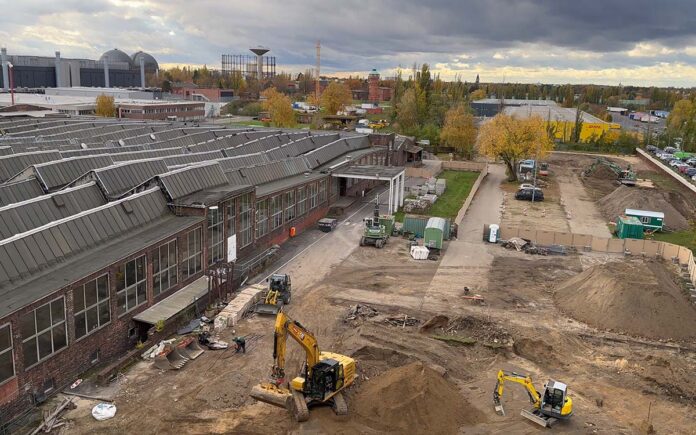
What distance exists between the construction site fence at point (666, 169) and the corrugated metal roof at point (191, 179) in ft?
197

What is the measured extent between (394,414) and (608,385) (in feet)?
33.8

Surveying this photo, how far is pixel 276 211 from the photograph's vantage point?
4328 cm

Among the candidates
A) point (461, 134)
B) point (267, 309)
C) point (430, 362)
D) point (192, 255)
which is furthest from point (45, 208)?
point (461, 134)

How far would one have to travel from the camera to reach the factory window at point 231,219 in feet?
117

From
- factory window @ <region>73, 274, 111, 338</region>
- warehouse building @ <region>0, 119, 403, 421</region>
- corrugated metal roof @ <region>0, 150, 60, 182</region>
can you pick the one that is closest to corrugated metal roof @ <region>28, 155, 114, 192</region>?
warehouse building @ <region>0, 119, 403, 421</region>

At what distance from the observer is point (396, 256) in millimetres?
41562

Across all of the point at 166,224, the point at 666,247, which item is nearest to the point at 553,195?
the point at 666,247

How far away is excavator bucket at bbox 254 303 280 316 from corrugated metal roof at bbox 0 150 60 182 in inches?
859

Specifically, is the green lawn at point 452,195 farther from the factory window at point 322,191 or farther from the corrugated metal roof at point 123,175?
the corrugated metal roof at point 123,175

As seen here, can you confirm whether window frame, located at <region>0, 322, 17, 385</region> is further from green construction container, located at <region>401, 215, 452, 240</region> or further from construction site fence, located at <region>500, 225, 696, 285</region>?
construction site fence, located at <region>500, 225, 696, 285</region>

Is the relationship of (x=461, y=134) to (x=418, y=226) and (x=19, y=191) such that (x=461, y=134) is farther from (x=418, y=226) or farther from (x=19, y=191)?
(x=19, y=191)

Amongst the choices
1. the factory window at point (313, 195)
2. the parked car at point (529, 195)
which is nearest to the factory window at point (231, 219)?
the factory window at point (313, 195)

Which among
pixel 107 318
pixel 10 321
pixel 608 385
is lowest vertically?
pixel 608 385

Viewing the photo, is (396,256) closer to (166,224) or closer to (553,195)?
(166,224)
